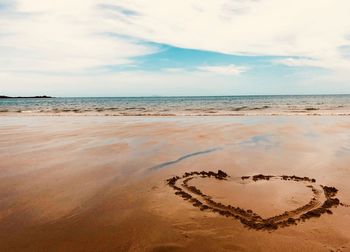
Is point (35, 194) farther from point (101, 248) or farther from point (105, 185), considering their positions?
point (101, 248)

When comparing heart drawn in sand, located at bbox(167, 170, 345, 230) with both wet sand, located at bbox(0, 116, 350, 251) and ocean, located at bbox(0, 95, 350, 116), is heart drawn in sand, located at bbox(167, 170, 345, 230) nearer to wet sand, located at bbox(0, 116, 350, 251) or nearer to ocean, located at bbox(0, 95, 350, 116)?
wet sand, located at bbox(0, 116, 350, 251)

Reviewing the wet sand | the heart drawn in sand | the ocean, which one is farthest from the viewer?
the ocean

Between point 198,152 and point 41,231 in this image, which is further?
point 198,152

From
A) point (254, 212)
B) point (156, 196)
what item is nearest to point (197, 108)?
point (156, 196)

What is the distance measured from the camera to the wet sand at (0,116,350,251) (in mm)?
3664

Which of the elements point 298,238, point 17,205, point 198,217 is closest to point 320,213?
point 298,238

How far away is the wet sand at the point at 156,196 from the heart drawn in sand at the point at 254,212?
0.08m

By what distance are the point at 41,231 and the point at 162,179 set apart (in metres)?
2.66

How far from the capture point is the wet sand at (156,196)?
12.0ft

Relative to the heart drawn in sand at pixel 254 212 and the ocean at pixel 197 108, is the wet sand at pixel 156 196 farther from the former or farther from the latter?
the ocean at pixel 197 108

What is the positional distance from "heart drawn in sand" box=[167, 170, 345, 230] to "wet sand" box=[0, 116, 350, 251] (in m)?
0.08

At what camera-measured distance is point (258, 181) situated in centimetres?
595

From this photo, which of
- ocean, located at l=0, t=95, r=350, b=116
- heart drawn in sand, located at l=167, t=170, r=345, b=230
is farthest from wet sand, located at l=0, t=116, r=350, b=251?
ocean, located at l=0, t=95, r=350, b=116

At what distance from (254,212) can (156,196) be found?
1599mm
